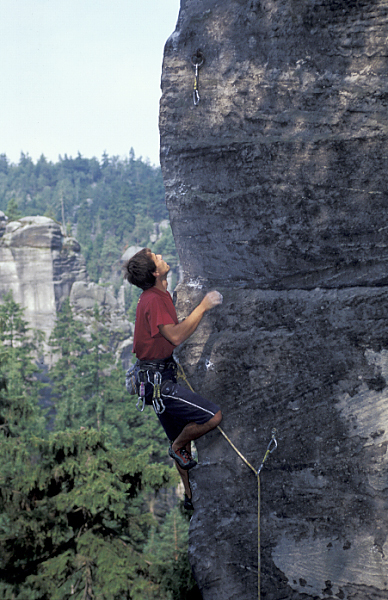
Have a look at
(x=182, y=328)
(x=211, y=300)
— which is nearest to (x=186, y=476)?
(x=182, y=328)

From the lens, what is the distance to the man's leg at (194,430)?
11.0ft

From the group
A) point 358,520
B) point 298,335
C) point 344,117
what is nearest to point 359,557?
point 358,520

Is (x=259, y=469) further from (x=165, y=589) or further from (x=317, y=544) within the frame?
(x=165, y=589)

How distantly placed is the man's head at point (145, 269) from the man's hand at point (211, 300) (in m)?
0.34

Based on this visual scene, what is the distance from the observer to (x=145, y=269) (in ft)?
11.0

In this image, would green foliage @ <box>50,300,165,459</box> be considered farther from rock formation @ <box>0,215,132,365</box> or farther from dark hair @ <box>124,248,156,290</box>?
dark hair @ <box>124,248,156,290</box>

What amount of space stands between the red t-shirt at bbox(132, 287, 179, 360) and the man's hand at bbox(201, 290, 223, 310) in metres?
0.22

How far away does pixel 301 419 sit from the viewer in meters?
3.33

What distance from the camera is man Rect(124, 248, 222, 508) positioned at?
130 inches

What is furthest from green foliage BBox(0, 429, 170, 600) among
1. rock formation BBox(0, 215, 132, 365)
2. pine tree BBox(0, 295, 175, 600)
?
rock formation BBox(0, 215, 132, 365)

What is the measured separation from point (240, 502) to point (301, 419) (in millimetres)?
756

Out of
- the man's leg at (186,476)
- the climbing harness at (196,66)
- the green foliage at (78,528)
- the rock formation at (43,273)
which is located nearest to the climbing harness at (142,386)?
the man's leg at (186,476)

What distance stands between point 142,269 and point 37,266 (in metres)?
35.3

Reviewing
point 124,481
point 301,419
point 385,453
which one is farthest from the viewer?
point 124,481
